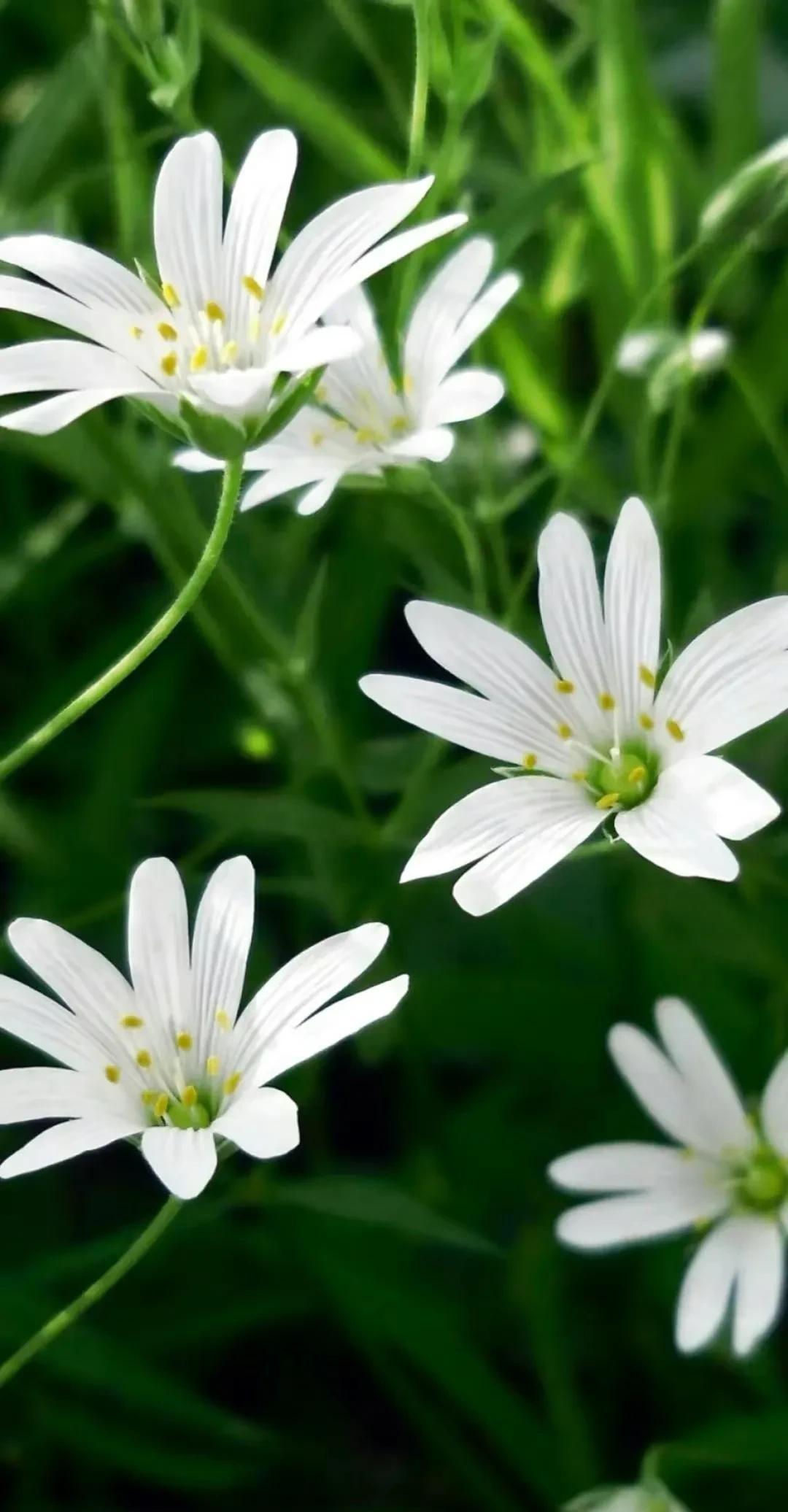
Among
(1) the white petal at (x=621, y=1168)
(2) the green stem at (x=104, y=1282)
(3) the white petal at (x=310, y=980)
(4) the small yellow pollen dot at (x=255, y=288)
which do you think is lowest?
(2) the green stem at (x=104, y=1282)

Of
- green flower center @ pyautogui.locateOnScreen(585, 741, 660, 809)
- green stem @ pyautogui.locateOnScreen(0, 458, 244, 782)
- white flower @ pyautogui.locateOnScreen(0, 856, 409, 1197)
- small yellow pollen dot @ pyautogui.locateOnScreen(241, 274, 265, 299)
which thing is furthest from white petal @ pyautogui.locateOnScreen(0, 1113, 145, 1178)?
small yellow pollen dot @ pyautogui.locateOnScreen(241, 274, 265, 299)

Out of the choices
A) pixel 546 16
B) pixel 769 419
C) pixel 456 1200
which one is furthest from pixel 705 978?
pixel 546 16

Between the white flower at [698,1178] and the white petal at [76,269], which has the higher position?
the white petal at [76,269]

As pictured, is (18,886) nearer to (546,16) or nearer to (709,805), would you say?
(709,805)

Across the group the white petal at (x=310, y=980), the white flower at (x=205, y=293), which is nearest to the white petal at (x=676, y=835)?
the white petal at (x=310, y=980)

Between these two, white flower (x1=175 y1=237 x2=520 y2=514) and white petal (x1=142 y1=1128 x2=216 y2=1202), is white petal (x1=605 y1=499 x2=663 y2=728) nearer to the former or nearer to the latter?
white flower (x1=175 y1=237 x2=520 y2=514)

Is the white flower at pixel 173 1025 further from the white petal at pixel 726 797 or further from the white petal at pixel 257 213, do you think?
the white petal at pixel 257 213

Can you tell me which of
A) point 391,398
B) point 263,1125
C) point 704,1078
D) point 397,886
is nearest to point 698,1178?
point 704,1078
